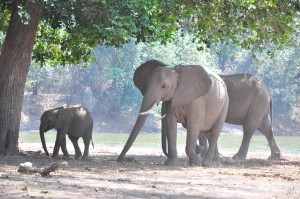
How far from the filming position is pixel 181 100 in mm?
15227

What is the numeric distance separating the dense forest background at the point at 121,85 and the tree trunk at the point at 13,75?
1817 inches

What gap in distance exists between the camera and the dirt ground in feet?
31.5

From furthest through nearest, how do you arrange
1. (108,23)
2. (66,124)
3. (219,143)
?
(219,143), (66,124), (108,23)

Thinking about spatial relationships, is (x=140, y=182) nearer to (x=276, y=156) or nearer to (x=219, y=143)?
(x=276, y=156)

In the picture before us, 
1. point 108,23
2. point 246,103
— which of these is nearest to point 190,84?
point 108,23

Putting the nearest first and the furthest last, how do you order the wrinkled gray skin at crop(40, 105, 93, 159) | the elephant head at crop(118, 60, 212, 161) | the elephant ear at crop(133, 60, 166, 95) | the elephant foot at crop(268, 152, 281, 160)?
the elephant head at crop(118, 60, 212, 161), the elephant ear at crop(133, 60, 166, 95), the wrinkled gray skin at crop(40, 105, 93, 159), the elephant foot at crop(268, 152, 281, 160)

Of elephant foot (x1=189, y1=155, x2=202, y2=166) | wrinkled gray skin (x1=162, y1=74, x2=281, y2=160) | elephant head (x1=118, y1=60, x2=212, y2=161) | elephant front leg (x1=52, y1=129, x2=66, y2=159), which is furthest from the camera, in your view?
wrinkled gray skin (x1=162, y1=74, x2=281, y2=160)

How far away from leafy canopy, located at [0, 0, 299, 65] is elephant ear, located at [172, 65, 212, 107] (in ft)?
3.26

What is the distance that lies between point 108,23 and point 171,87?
183cm

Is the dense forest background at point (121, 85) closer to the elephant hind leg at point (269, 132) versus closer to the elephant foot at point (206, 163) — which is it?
the elephant hind leg at point (269, 132)

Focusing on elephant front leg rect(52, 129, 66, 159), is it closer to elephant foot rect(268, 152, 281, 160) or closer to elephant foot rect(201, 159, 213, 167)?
elephant foot rect(201, 159, 213, 167)

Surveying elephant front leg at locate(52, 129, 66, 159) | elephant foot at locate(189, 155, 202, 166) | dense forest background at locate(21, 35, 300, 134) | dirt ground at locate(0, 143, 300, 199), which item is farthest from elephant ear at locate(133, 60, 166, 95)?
dense forest background at locate(21, 35, 300, 134)

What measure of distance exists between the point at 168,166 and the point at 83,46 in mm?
5597

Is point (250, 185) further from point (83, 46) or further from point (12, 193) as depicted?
point (83, 46)
